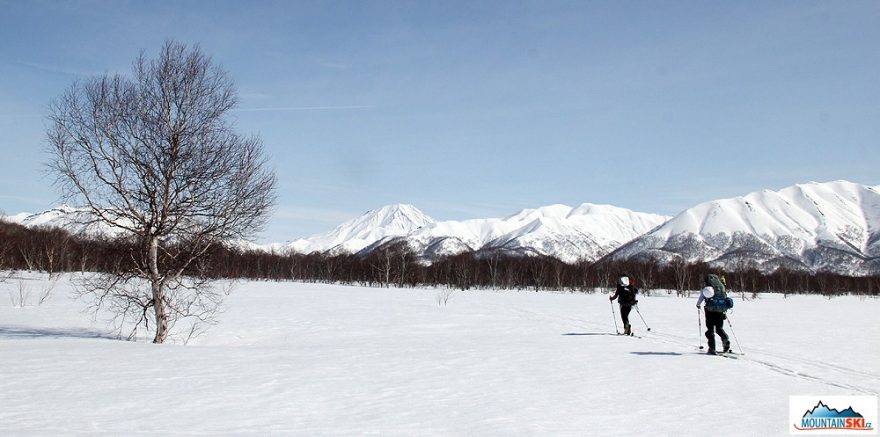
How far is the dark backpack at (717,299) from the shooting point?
15.4 m

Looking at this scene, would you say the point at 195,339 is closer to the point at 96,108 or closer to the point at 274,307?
the point at 96,108

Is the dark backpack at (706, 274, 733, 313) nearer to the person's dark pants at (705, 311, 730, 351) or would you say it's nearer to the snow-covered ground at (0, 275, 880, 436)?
the person's dark pants at (705, 311, 730, 351)

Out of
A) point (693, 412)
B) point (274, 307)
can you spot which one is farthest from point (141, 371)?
point (274, 307)

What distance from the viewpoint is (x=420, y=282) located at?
14388 centimetres

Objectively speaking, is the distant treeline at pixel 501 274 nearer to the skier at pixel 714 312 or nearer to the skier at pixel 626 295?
the skier at pixel 626 295

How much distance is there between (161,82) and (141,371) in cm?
1208
